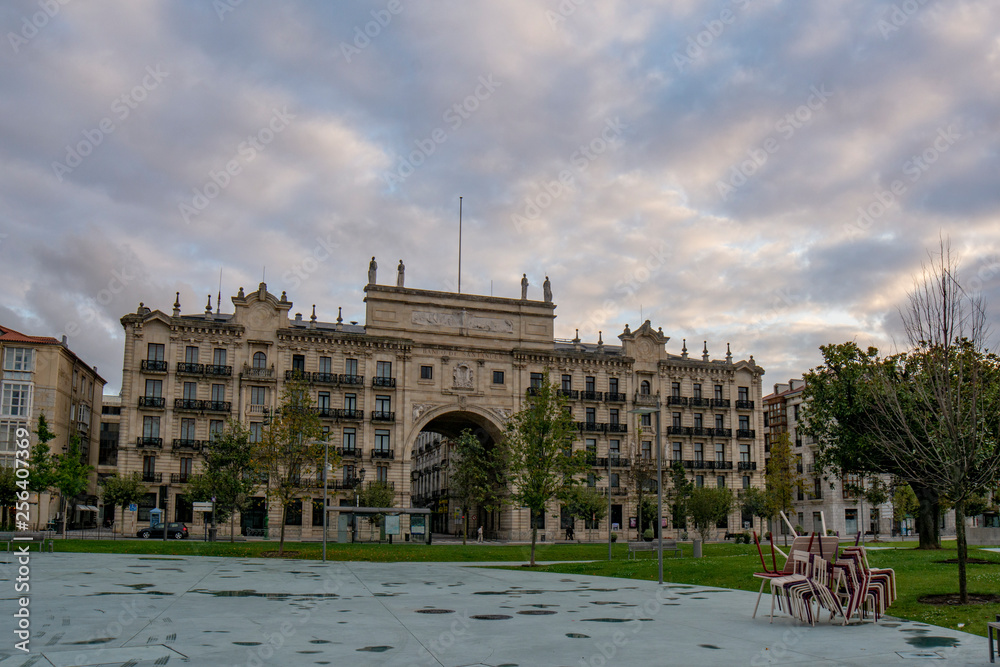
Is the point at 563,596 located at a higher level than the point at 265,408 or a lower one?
lower

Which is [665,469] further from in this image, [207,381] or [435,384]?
[207,381]

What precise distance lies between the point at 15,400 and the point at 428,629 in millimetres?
65353

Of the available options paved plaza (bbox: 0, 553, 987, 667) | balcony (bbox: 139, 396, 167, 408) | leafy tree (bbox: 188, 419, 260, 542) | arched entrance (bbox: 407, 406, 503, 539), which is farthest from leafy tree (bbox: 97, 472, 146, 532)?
paved plaza (bbox: 0, 553, 987, 667)

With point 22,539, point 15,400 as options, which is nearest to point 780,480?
point 22,539

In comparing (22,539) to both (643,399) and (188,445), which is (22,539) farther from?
(643,399)

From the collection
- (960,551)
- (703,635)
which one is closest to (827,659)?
(703,635)

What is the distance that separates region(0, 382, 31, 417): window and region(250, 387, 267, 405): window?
16.9m

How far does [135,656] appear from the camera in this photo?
1068 cm

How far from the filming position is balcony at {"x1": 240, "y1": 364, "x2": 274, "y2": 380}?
2771 inches

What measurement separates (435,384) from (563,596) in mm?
56125

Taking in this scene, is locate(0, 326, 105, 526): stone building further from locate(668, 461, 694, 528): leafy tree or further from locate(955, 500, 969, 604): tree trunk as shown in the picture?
locate(955, 500, 969, 604): tree trunk

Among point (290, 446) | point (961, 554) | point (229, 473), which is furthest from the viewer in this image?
point (229, 473)

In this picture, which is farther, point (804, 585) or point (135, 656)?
point (804, 585)

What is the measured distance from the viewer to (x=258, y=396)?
7081 centimetres
